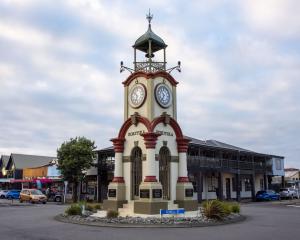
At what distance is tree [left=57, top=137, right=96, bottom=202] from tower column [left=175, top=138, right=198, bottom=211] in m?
17.4

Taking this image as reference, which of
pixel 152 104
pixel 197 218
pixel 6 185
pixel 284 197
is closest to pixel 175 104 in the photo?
pixel 152 104

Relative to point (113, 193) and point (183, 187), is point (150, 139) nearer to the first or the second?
point (183, 187)

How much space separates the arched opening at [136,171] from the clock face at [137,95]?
280 centimetres

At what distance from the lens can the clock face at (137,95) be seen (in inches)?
931

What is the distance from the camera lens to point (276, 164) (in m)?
56.1

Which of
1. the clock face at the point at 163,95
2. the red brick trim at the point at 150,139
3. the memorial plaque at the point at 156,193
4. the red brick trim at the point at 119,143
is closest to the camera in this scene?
the memorial plaque at the point at 156,193

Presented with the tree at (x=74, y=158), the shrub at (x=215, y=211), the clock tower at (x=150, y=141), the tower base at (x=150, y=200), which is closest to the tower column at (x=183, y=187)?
the clock tower at (x=150, y=141)

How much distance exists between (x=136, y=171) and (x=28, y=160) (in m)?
49.9

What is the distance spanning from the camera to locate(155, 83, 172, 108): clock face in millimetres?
23641

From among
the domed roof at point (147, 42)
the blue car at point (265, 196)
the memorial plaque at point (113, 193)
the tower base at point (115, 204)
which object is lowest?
the blue car at point (265, 196)

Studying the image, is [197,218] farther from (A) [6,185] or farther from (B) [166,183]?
(A) [6,185]

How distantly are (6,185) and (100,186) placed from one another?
33.3 meters

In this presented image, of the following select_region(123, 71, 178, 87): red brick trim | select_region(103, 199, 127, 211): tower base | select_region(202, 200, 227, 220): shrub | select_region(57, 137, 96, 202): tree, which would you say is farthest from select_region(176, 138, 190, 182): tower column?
select_region(57, 137, 96, 202): tree

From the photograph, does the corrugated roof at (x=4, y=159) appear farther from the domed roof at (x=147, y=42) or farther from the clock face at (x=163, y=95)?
the clock face at (x=163, y=95)
